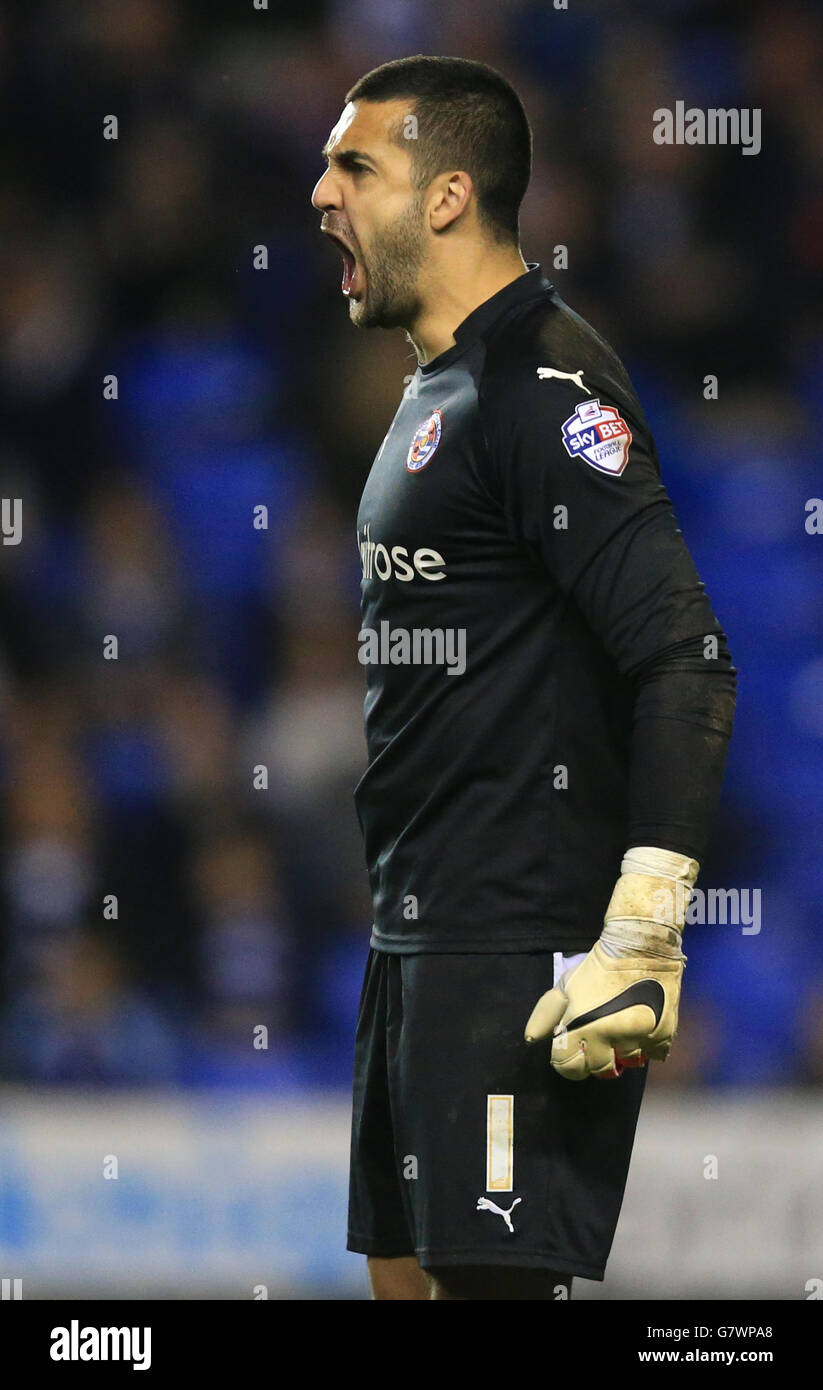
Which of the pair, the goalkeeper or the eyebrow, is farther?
the eyebrow

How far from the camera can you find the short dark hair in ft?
7.89

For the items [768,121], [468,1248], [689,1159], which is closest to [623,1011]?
[468,1248]

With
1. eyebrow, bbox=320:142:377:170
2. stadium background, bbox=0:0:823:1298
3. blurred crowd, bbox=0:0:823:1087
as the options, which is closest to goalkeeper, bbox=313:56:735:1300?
eyebrow, bbox=320:142:377:170

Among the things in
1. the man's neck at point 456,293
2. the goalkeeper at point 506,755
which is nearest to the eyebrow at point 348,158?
the goalkeeper at point 506,755

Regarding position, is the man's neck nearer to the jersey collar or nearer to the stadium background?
the jersey collar

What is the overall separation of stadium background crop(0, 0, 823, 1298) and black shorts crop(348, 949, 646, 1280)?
1.91 meters

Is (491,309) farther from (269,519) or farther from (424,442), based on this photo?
(269,519)

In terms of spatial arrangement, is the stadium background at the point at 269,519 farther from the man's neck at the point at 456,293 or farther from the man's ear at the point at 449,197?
the man's ear at the point at 449,197

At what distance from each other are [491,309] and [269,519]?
243cm

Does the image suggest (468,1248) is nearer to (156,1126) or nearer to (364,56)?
(156,1126)

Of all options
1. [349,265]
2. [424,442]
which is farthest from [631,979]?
[349,265]

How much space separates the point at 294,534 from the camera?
15.5 ft

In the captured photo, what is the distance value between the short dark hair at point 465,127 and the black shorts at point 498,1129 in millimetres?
981

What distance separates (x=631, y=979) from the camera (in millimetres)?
2025
